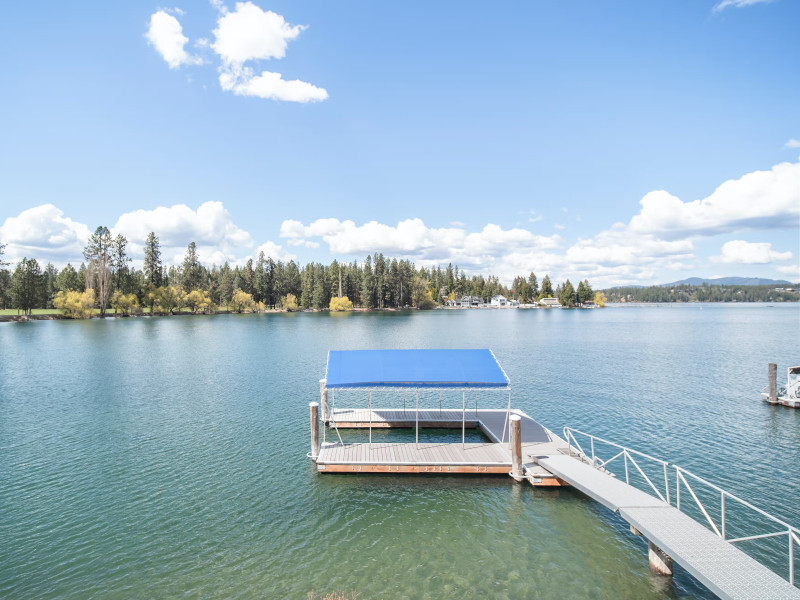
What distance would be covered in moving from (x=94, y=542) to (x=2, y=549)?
2.81m

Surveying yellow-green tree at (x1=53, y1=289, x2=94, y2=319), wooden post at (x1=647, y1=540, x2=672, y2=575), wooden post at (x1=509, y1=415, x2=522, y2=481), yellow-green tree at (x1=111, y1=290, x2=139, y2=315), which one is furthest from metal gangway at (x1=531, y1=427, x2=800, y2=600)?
yellow-green tree at (x1=111, y1=290, x2=139, y2=315)

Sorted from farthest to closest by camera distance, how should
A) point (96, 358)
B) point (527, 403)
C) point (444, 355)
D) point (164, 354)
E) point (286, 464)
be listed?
point (164, 354) < point (96, 358) < point (527, 403) < point (444, 355) < point (286, 464)

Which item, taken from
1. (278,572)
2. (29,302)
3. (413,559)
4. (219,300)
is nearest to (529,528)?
(413,559)

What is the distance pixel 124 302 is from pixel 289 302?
61092 mm

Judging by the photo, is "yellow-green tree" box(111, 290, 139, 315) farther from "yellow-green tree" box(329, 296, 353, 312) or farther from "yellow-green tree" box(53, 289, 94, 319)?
"yellow-green tree" box(329, 296, 353, 312)

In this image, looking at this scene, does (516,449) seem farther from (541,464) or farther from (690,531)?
(690,531)

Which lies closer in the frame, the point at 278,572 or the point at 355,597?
the point at 355,597

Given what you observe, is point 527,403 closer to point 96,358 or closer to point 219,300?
point 96,358

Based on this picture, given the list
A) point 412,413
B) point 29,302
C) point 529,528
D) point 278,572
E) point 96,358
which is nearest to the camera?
point 278,572

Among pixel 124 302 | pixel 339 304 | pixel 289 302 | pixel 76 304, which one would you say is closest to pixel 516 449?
pixel 76 304

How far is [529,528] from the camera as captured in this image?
15.1 m

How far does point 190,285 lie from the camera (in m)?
147

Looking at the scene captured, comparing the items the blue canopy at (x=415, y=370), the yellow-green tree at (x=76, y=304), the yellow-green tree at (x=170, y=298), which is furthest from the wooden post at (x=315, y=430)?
the yellow-green tree at (x=170, y=298)

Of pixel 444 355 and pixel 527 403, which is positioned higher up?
pixel 444 355
